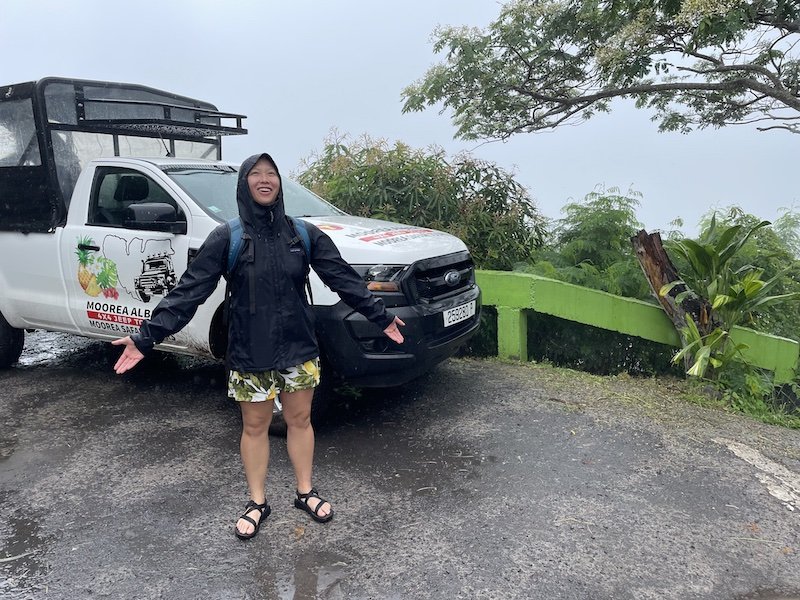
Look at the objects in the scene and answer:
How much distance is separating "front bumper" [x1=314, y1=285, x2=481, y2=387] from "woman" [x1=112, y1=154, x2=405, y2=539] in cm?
63

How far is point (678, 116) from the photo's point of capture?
32.6 feet

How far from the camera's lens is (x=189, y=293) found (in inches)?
112

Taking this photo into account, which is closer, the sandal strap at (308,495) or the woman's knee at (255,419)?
the woman's knee at (255,419)

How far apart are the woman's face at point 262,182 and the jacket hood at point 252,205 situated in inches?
0.6

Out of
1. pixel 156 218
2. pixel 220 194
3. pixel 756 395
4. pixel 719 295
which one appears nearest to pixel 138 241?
pixel 156 218

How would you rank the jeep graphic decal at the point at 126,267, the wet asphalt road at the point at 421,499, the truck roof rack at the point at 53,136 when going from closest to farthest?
the wet asphalt road at the point at 421,499
the jeep graphic decal at the point at 126,267
the truck roof rack at the point at 53,136

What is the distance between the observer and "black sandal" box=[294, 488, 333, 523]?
127 inches

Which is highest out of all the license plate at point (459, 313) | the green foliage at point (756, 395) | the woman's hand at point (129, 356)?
the woman's hand at point (129, 356)

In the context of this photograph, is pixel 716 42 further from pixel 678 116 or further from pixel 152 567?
pixel 152 567

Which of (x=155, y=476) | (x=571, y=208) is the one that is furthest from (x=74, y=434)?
(x=571, y=208)

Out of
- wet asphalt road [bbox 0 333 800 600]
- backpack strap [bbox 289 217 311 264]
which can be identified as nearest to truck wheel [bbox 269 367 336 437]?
wet asphalt road [bbox 0 333 800 600]

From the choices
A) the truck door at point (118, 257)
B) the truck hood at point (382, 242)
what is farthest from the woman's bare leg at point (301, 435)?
the truck door at point (118, 257)

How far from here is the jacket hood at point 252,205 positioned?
2.84m

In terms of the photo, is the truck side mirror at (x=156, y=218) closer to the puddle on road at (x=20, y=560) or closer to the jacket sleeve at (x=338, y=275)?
the jacket sleeve at (x=338, y=275)
